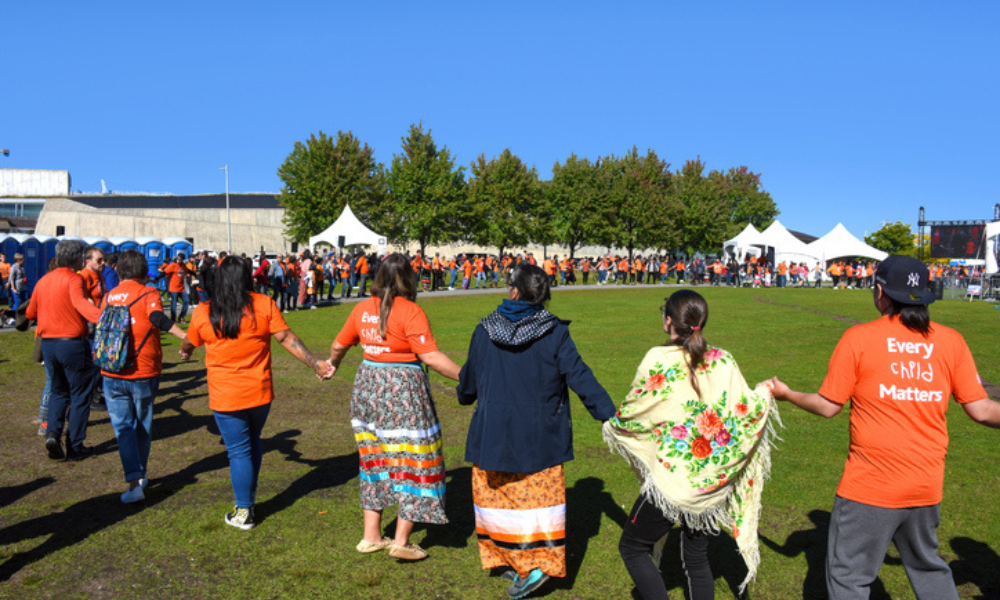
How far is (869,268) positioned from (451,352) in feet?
120

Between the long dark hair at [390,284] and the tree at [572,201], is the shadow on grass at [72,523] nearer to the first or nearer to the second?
the long dark hair at [390,284]

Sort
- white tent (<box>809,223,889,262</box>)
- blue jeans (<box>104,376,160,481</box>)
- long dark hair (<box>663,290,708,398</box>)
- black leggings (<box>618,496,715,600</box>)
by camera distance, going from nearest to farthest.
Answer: long dark hair (<box>663,290,708,398</box>) → black leggings (<box>618,496,715,600</box>) → blue jeans (<box>104,376,160,481</box>) → white tent (<box>809,223,889,262</box>)

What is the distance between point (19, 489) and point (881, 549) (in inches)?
242

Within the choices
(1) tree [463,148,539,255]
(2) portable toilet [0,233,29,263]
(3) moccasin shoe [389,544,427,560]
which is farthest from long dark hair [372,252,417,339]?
(1) tree [463,148,539,255]

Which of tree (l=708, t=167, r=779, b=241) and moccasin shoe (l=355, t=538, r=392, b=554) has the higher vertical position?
tree (l=708, t=167, r=779, b=241)

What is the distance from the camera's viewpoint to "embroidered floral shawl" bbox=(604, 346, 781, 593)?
3.16 m

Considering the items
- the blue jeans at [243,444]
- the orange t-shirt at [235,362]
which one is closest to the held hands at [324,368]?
the orange t-shirt at [235,362]

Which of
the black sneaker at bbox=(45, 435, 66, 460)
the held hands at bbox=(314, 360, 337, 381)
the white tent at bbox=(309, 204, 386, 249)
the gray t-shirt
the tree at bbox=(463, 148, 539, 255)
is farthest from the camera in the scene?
the tree at bbox=(463, 148, 539, 255)

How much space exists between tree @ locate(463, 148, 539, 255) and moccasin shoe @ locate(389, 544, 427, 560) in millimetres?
46787

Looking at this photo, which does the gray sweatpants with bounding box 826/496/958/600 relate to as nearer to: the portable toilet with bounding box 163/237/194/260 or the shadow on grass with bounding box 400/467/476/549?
the shadow on grass with bounding box 400/467/476/549

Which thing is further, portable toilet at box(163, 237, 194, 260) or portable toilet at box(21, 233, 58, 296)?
portable toilet at box(163, 237, 194, 260)

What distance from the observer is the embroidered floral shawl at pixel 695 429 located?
3156 mm

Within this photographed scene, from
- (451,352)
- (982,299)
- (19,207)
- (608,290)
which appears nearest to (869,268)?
(982,299)

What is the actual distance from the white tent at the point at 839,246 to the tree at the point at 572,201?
17350 mm
